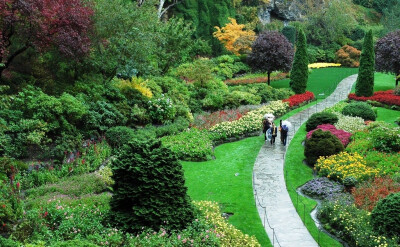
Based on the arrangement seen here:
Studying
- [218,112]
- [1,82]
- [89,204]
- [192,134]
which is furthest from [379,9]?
[89,204]

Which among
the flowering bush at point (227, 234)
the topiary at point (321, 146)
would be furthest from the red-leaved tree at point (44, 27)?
the topiary at point (321, 146)

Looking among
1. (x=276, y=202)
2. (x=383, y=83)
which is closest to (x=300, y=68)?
(x=383, y=83)

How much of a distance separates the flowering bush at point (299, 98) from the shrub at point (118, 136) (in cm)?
1280

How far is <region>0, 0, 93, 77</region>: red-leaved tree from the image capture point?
17.1m

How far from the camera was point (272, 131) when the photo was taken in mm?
20531

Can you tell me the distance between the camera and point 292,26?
46.3 meters

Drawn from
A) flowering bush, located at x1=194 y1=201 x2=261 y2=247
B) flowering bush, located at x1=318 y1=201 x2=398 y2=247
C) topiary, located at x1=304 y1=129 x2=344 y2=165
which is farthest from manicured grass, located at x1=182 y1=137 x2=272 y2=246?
topiary, located at x1=304 y1=129 x2=344 y2=165

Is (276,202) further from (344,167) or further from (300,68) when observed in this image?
(300,68)

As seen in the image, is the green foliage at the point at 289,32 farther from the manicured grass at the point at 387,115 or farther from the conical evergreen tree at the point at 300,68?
the manicured grass at the point at 387,115

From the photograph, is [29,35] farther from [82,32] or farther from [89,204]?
[89,204]

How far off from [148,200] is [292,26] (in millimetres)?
39151

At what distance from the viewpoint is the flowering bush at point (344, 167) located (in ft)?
50.3

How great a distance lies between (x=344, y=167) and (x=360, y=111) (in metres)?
8.54

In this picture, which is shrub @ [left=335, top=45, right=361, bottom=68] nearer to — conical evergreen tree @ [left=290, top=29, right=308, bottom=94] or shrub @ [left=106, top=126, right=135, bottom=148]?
conical evergreen tree @ [left=290, top=29, right=308, bottom=94]
